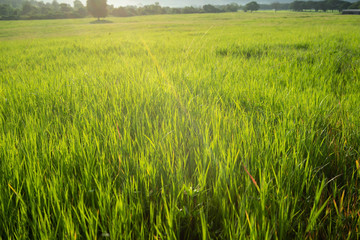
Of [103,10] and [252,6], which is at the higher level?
[252,6]

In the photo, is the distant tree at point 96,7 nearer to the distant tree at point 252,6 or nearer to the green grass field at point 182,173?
the green grass field at point 182,173

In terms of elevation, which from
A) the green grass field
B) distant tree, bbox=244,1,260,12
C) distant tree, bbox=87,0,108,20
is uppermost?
distant tree, bbox=244,1,260,12

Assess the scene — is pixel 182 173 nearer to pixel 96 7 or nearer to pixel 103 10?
pixel 103 10

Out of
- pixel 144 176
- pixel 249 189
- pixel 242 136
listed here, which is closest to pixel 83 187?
pixel 144 176

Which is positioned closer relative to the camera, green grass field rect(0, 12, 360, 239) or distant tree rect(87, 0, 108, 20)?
green grass field rect(0, 12, 360, 239)

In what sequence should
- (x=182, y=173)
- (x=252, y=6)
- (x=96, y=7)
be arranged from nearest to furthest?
(x=182, y=173), (x=96, y=7), (x=252, y=6)

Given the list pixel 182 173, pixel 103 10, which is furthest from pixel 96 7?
pixel 182 173

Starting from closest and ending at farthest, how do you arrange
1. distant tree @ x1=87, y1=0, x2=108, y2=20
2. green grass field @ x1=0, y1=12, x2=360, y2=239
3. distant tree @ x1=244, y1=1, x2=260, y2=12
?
1. green grass field @ x1=0, y1=12, x2=360, y2=239
2. distant tree @ x1=87, y1=0, x2=108, y2=20
3. distant tree @ x1=244, y1=1, x2=260, y2=12

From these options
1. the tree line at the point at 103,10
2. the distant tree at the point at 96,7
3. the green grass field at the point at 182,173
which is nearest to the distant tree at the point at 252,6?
the tree line at the point at 103,10

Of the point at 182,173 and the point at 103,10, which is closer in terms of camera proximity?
the point at 182,173

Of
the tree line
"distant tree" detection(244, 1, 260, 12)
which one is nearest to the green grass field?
the tree line

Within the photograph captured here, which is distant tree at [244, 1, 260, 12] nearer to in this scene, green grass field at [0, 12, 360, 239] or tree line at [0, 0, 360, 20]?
tree line at [0, 0, 360, 20]

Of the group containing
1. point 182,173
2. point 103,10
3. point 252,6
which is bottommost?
point 182,173

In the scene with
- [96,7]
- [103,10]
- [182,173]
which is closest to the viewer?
[182,173]
